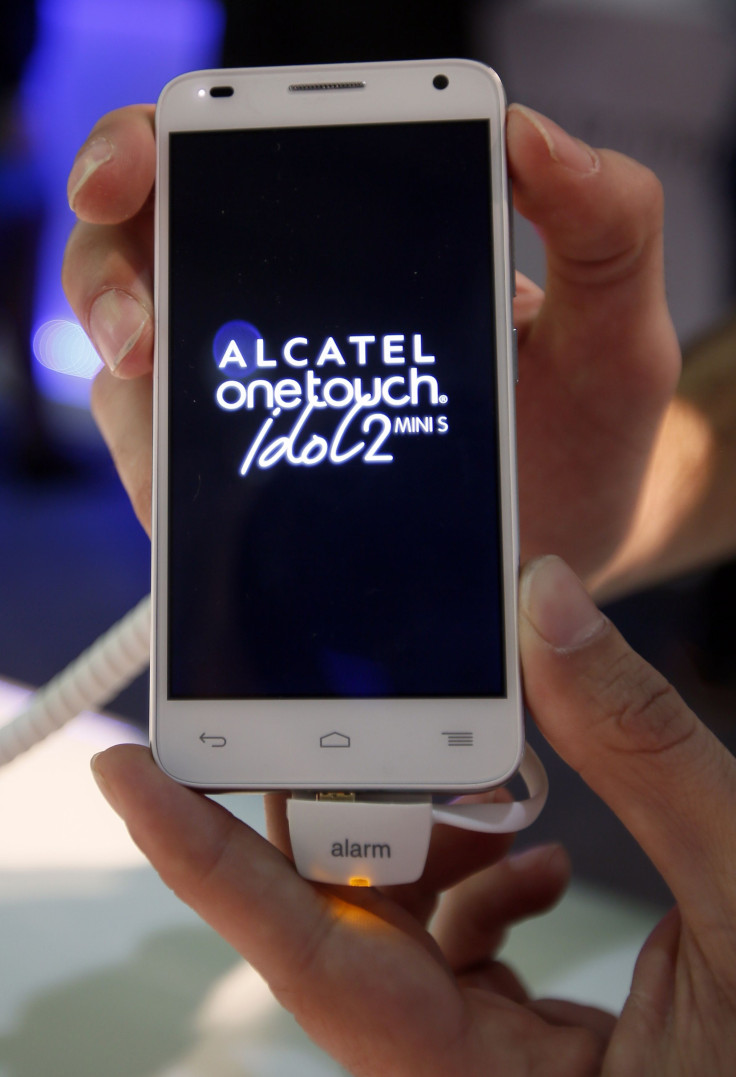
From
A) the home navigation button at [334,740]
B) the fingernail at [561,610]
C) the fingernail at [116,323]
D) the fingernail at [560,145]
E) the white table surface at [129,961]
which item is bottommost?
the white table surface at [129,961]

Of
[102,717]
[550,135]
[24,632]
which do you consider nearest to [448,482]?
[550,135]

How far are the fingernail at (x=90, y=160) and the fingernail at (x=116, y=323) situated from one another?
0.07 m

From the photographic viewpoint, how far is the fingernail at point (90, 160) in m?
0.55

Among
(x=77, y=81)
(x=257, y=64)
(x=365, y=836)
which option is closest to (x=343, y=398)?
(x=365, y=836)

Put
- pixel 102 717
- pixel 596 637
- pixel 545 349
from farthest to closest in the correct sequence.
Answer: pixel 102 717 → pixel 545 349 → pixel 596 637

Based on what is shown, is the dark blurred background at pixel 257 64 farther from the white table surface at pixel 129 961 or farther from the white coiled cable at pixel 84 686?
the white coiled cable at pixel 84 686

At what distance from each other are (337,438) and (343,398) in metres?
0.03

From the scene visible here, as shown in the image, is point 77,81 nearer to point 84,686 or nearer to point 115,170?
point 115,170

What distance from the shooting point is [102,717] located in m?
0.94

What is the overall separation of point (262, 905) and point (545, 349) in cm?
52

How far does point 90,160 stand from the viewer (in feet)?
1.80

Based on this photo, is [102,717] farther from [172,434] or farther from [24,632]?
[172,434]

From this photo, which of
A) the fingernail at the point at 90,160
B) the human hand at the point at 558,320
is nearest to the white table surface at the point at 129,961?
the human hand at the point at 558,320

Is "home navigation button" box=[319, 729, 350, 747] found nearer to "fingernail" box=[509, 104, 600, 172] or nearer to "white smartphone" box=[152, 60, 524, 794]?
"white smartphone" box=[152, 60, 524, 794]
